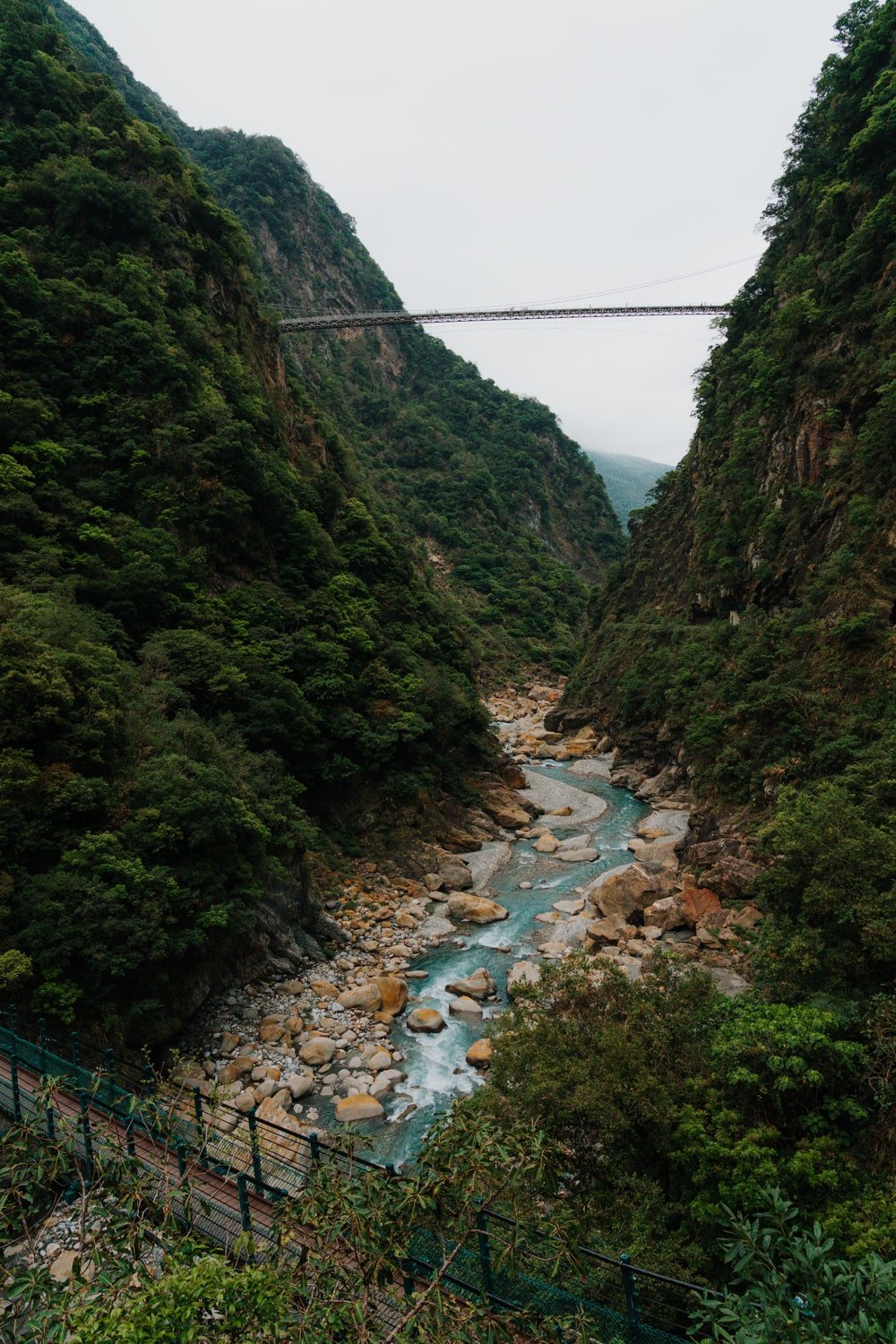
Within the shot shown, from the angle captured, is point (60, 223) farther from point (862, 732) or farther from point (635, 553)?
A: point (635, 553)

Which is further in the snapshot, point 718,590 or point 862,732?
point 718,590

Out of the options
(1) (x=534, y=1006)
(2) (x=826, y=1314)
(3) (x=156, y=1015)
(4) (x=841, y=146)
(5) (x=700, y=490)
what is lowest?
(3) (x=156, y=1015)

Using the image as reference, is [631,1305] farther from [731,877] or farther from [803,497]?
[803,497]

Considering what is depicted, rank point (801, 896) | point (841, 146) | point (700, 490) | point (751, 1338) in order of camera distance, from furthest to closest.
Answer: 1. point (700, 490)
2. point (841, 146)
3. point (801, 896)
4. point (751, 1338)

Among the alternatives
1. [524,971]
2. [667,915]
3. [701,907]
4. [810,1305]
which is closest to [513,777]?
[667,915]

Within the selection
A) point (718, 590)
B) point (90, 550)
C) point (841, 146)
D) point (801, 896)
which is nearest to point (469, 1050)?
point (801, 896)

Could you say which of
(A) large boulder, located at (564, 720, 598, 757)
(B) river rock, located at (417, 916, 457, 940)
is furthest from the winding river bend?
(A) large boulder, located at (564, 720, 598, 757)

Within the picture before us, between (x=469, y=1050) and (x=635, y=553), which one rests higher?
(x=635, y=553)

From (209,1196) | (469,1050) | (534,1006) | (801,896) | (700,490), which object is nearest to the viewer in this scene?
(209,1196)
